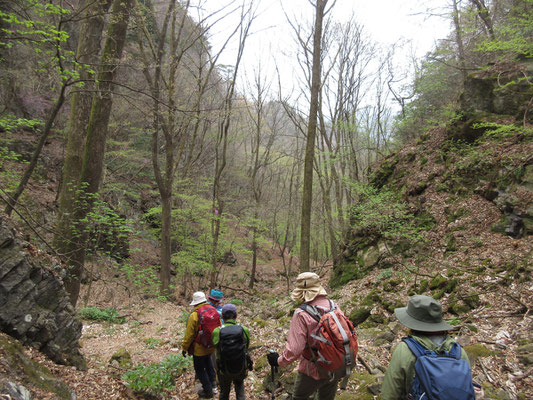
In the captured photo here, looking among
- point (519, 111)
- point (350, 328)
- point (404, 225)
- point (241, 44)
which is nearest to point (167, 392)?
point (350, 328)

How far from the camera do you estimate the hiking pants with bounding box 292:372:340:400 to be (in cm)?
304

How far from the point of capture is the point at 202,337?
457 cm

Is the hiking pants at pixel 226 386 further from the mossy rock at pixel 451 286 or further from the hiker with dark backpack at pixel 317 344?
the mossy rock at pixel 451 286

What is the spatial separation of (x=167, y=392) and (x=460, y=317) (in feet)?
17.7

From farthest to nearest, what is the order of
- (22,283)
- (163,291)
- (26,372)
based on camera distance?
(163,291) → (22,283) → (26,372)

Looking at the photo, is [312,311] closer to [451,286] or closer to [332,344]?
[332,344]

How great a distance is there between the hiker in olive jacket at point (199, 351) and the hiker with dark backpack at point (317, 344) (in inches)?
79.3

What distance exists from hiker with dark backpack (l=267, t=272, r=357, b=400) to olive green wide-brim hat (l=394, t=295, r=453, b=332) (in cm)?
73

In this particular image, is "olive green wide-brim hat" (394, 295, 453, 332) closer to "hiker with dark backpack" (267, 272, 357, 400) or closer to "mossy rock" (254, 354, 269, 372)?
"hiker with dark backpack" (267, 272, 357, 400)

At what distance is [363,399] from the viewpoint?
12.8ft

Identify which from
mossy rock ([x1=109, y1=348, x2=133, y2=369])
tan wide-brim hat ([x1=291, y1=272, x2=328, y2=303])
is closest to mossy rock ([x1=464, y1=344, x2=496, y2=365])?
tan wide-brim hat ([x1=291, y1=272, x2=328, y2=303])

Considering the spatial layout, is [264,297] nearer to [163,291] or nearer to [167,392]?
[163,291]

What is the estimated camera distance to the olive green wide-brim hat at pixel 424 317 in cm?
214

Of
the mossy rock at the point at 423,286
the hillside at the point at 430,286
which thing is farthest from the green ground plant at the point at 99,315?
the mossy rock at the point at 423,286
